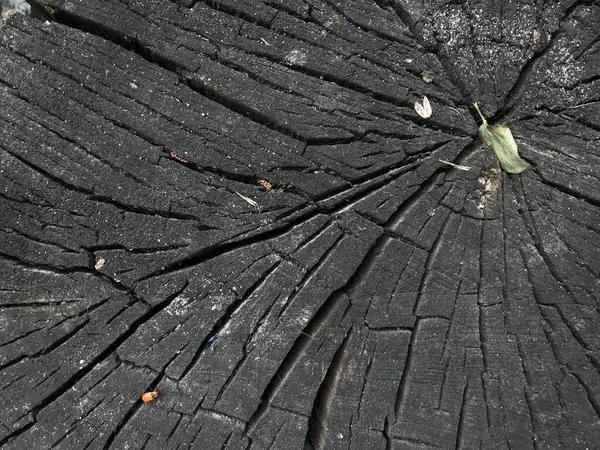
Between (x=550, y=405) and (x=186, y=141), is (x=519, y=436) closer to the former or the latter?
(x=550, y=405)

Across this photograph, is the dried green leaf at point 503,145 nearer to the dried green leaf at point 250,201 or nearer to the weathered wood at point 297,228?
the weathered wood at point 297,228

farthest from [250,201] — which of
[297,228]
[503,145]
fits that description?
[503,145]

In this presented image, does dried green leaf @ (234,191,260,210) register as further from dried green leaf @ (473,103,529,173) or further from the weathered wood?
dried green leaf @ (473,103,529,173)

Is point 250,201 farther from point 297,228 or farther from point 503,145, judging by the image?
point 503,145

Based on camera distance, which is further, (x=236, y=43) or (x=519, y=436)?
(x=236, y=43)

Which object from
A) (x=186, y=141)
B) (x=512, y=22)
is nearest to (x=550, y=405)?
(x=512, y=22)

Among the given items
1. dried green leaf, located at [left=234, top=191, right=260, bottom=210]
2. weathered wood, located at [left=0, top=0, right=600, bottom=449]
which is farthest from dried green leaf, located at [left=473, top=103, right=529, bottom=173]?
dried green leaf, located at [left=234, top=191, right=260, bottom=210]

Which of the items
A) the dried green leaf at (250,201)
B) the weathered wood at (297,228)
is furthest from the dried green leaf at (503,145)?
the dried green leaf at (250,201)
